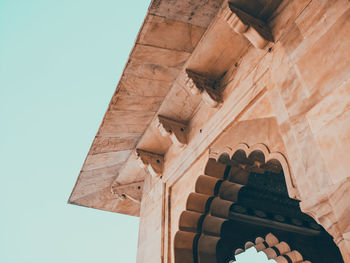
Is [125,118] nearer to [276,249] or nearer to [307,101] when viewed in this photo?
[307,101]

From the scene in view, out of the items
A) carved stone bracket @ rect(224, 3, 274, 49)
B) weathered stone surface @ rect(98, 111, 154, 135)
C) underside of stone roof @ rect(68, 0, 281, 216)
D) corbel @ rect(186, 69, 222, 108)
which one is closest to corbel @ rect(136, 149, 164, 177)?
underside of stone roof @ rect(68, 0, 281, 216)

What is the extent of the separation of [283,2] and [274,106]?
3.61 ft

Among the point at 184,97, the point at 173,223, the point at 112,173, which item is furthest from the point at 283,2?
the point at 112,173

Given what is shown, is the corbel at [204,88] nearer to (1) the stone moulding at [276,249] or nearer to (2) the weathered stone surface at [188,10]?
(2) the weathered stone surface at [188,10]

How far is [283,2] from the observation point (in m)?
3.01

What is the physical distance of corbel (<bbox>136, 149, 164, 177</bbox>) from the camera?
16.2ft

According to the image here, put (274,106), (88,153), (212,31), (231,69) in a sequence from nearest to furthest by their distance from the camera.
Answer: (274,106) < (212,31) < (231,69) < (88,153)

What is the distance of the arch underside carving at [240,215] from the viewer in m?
3.87

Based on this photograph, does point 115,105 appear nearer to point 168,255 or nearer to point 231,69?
point 231,69

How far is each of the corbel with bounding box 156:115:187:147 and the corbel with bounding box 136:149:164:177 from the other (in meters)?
0.76

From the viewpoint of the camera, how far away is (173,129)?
4449mm

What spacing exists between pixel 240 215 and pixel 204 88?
2.96 metres

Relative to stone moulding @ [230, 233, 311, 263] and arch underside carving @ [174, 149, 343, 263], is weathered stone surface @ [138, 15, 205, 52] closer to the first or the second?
arch underside carving @ [174, 149, 343, 263]

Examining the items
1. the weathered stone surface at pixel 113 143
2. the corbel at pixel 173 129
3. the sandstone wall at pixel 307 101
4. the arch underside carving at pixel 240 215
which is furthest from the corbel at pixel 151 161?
the sandstone wall at pixel 307 101
